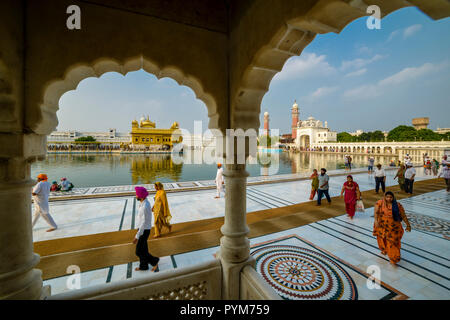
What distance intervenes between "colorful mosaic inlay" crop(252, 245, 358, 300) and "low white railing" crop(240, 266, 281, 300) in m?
0.63

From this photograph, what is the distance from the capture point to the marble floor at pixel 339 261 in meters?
2.05

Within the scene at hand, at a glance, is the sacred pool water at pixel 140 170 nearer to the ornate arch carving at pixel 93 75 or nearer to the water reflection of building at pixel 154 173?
the water reflection of building at pixel 154 173

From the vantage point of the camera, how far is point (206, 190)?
6.41 m

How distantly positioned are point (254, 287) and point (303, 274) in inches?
43.8

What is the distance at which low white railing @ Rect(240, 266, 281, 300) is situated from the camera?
1296 millimetres

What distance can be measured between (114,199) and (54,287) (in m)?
3.43

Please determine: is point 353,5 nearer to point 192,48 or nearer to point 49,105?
point 192,48

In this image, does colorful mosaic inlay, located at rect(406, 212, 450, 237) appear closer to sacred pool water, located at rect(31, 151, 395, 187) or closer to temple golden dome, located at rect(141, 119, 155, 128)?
sacred pool water, located at rect(31, 151, 395, 187)

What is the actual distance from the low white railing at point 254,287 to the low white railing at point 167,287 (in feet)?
0.64

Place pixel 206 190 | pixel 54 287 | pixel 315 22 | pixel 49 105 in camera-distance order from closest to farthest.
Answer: pixel 315 22
pixel 49 105
pixel 54 287
pixel 206 190

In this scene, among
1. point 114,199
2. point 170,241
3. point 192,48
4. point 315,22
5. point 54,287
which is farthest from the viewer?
point 114,199

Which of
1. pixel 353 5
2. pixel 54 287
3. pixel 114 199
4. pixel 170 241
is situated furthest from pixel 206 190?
pixel 353 5

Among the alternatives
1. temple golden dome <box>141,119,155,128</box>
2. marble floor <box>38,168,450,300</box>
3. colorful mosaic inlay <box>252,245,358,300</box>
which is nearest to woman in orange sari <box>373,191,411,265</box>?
marble floor <box>38,168,450,300</box>

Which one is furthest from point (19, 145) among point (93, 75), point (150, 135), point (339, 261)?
point (150, 135)
